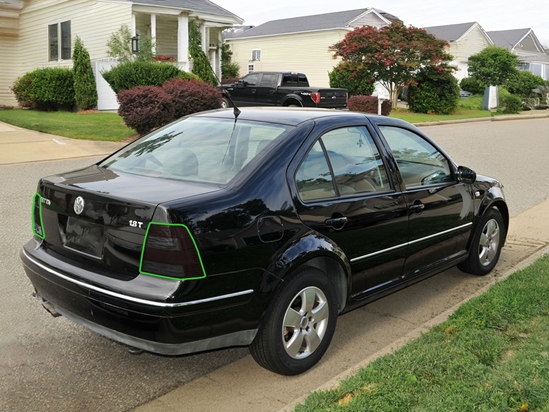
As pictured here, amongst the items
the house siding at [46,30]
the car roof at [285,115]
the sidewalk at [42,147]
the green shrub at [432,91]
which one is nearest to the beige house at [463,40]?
the green shrub at [432,91]

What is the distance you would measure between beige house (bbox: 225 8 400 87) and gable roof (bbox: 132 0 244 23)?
1195cm

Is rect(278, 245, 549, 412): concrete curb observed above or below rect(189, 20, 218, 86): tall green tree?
below

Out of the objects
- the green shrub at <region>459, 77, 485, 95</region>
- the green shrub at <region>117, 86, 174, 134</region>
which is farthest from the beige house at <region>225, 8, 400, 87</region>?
the green shrub at <region>117, 86, 174, 134</region>

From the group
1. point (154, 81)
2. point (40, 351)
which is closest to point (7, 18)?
point (154, 81)

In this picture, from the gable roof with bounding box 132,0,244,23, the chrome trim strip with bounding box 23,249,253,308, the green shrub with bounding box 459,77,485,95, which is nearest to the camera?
the chrome trim strip with bounding box 23,249,253,308

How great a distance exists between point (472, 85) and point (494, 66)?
6.43ft

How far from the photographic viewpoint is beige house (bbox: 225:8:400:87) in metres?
39.9

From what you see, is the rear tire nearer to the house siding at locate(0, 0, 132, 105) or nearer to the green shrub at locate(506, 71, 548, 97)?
the house siding at locate(0, 0, 132, 105)

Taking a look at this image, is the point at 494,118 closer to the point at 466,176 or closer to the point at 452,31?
the point at 452,31

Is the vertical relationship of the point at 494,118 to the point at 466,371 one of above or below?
above

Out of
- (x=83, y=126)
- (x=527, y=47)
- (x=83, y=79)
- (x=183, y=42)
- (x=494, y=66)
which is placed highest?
(x=527, y=47)

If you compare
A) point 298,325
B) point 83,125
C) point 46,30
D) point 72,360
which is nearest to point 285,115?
point 298,325

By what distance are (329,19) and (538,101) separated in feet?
46.6

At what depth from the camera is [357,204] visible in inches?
172
